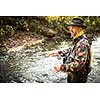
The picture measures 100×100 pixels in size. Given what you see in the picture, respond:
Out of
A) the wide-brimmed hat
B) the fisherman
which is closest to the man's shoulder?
the fisherman

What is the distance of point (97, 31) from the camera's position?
5.52 m

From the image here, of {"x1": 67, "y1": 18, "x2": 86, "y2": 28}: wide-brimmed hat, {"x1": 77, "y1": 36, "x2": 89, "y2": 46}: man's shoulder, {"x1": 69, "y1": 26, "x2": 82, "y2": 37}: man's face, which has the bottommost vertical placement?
{"x1": 77, "y1": 36, "x2": 89, "y2": 46}: man's shoulder

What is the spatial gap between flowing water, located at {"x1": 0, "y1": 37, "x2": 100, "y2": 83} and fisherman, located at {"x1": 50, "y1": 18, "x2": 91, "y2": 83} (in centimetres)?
5

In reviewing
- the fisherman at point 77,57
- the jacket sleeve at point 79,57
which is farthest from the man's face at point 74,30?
the jacket sleeve at point 79,57

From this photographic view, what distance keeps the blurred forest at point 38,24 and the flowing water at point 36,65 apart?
0.48 ft

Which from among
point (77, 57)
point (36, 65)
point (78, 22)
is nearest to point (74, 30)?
point (78, 22)

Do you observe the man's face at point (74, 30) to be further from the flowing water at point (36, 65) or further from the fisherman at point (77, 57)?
the flowing water at point (36, 65)

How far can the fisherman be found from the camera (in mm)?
5500

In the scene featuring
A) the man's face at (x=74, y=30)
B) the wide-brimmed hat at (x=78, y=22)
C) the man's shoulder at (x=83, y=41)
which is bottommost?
the man's shoulder at (x=83, y=41)

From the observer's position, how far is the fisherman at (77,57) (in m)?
5.50

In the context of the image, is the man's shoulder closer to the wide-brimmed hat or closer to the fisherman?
the fisherman
